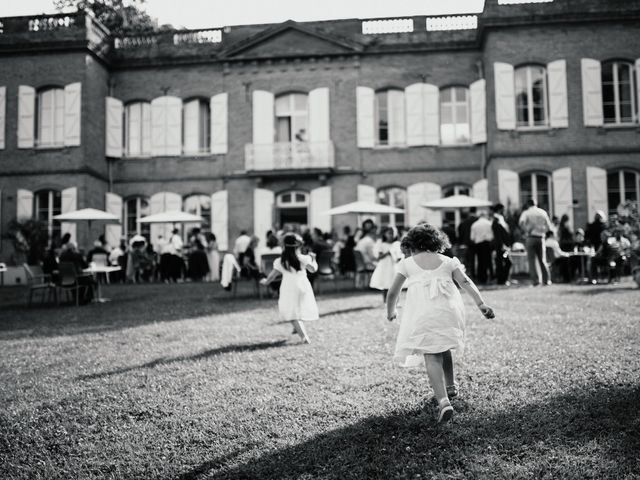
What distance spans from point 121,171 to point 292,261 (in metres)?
14.9

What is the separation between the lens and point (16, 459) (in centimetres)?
377

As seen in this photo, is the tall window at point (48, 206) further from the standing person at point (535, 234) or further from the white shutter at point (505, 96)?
the standing person at point (535, 234)

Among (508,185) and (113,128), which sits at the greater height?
(113,128)

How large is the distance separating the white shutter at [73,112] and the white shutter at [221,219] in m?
4.64

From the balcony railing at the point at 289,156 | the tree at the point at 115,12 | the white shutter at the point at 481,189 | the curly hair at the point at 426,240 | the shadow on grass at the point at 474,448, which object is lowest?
the shadow on grass at the point at 474,448

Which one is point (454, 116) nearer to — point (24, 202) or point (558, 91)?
point (558, 91)

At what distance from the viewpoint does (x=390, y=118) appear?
65.2ft

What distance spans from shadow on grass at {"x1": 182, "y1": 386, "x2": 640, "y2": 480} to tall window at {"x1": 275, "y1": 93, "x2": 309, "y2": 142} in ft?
55.4

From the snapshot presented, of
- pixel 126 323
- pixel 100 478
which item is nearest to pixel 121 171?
pixel 126 323

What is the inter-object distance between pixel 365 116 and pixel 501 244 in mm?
8377

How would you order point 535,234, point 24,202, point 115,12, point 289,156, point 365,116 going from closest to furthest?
point 535,234 < point 24,202 < point 289,156 < point 365,116 < point 115,12

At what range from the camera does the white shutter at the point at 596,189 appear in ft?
57.8

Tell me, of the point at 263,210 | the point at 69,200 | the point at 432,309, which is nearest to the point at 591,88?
the point at 263,210

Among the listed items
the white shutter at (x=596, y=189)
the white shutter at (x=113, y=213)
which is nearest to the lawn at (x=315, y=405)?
the white shutter at (x=596, y=189)
